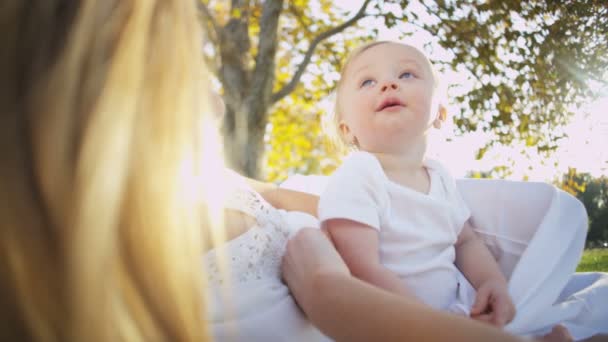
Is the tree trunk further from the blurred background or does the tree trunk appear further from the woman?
the woman

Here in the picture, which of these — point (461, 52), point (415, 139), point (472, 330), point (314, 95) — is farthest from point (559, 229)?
point (314, 95)

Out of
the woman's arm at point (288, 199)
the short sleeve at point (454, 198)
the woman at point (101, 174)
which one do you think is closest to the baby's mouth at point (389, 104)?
the short sleeve at point (454, 198)

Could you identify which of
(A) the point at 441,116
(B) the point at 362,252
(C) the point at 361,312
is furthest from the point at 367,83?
(C) the point at 361,312

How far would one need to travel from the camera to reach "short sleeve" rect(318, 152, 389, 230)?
1.60 meters

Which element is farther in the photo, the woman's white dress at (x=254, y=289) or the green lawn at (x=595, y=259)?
the green lawn at (x=595, y=259)

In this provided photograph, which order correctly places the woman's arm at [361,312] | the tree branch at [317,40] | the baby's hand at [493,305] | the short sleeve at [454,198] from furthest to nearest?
the tree branch at [317,40] → the short sleeve at [454,198] → the baby's hand at [493,305] → the woman's arm at [361,312]

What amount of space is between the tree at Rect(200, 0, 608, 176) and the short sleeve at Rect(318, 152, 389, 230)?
0.59m

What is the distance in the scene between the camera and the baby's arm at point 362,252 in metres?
1.50

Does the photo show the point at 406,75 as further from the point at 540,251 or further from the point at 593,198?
the point at 593,198

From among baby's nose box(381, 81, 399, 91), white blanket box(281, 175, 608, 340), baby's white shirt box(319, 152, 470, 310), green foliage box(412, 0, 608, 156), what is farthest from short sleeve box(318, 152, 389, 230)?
green foliage box(412, 0, 608, 156)

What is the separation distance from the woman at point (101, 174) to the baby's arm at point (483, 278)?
0.78m

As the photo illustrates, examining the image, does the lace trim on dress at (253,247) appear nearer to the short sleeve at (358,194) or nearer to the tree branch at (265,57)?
the short sleeve at (358,194)

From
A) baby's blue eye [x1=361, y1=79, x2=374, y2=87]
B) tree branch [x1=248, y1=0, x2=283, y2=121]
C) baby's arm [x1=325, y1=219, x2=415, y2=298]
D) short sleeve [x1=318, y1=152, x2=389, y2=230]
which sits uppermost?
tree branch [x1=248, y1=0, x2=283, y2=121]

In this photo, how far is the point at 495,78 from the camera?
442 cm
